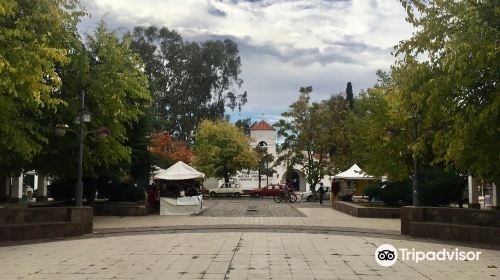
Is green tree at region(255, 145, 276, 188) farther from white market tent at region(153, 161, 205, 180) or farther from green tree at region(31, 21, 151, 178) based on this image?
green tree at region(31, 21, 151, 178)

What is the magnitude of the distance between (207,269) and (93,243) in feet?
18.2

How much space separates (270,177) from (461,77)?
2173 inches

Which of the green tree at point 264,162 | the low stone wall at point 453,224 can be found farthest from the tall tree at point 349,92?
the low stone wall at point 453,224

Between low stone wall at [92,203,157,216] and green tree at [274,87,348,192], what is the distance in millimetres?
21239

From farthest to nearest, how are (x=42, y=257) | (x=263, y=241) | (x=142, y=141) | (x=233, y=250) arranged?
1. (x=142, y=141)
2. (x=263, y=241)
3. (x=233, y=250)
4. (x=42, y=257)

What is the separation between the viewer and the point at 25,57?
12031 mm

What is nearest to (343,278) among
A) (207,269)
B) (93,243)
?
(207,269)

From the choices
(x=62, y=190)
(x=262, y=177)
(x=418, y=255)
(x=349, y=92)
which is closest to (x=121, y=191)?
(x=62, y=190)

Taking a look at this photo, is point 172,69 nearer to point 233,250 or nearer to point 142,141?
point 142,141

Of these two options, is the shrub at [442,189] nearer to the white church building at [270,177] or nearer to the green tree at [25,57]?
the green tree at [25,57]

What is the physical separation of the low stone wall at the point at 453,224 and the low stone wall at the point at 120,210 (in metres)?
13.3

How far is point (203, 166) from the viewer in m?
53.2

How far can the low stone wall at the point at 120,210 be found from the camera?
25.0 metres

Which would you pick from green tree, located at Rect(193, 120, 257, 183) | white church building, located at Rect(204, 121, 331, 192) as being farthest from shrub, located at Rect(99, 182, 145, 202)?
white church building, located at Rect(204, 121, 331, 192)
